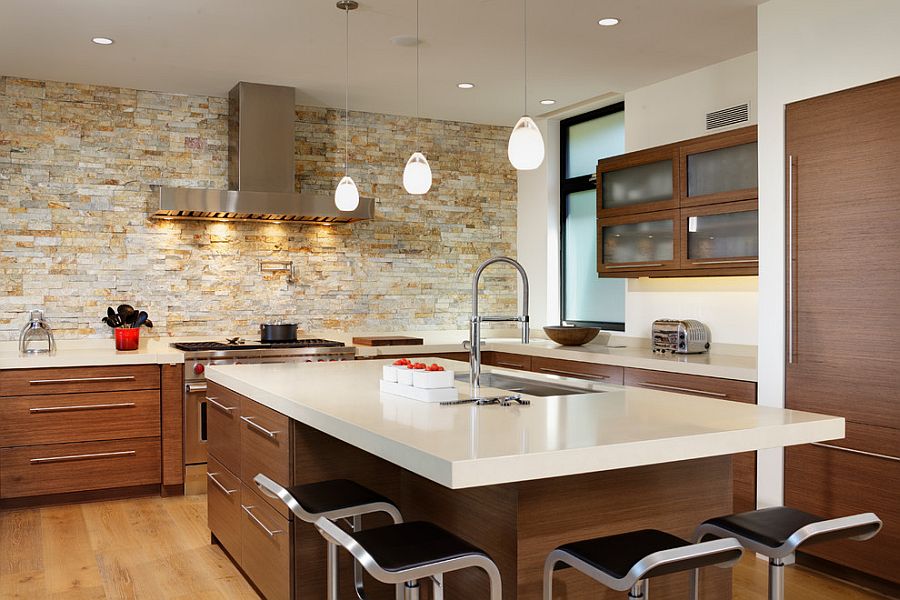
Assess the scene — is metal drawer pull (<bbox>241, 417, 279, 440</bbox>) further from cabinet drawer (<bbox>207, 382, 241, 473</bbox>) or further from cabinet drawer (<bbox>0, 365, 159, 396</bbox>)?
cabinet drawer (<bbox>0, 365, 159, 396</bbox>)

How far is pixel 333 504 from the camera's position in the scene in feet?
8.07

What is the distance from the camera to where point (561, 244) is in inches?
263

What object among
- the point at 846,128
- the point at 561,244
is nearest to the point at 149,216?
A: the point at 561,244

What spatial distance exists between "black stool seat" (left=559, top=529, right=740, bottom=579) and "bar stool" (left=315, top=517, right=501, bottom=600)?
23 centimetres

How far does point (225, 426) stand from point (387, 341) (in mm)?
2144

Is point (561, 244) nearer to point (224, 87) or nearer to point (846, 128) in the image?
point (224, 87)

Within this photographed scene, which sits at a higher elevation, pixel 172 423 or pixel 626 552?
pixel 626 552

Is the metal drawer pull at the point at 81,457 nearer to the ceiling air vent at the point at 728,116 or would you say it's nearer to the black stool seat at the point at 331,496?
the black stool seat at the point at 331,496

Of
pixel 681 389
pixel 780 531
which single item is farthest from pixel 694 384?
pixel 780 531

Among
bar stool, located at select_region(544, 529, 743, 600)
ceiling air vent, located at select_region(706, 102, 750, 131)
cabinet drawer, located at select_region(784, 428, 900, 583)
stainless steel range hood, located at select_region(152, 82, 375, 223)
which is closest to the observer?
bar stool, located at select_region(544, 529, 743, 600)

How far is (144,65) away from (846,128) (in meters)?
3.91

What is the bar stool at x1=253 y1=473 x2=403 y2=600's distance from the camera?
240cm

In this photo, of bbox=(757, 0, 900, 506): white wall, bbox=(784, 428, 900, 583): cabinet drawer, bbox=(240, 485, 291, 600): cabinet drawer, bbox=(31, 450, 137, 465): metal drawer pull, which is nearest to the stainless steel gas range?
bbox=(31, 450, 137, 465): metal drawer pull

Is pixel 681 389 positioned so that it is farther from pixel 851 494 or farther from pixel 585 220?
pixel 585 220
